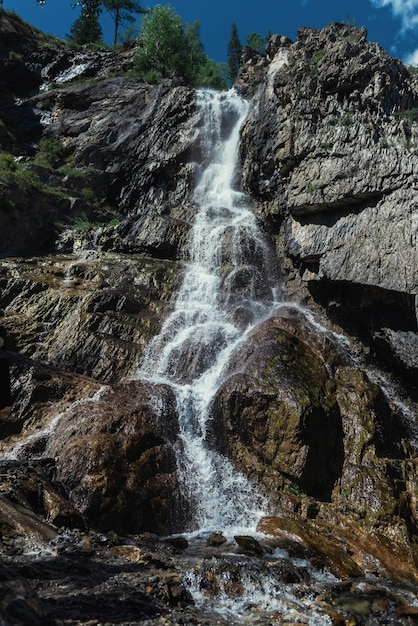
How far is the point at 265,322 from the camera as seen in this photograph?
18.5m

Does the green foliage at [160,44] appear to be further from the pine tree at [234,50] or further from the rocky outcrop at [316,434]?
the rocky outcrop at [316,434]

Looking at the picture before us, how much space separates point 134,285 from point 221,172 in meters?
14.8

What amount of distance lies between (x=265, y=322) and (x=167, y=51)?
38951mm

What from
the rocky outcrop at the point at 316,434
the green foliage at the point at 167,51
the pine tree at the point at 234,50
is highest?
the pine tree at the point at 234,50

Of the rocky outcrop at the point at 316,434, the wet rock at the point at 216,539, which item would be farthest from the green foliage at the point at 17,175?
the wet rock at the point at 216,539

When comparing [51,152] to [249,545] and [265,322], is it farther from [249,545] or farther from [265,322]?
[249,545]

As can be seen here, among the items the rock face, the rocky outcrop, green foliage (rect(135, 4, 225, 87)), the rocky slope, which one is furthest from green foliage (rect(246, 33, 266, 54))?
the rocky outcrop

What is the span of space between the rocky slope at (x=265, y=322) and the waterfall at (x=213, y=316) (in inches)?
20.9

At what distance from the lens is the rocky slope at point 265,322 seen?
11562 mm

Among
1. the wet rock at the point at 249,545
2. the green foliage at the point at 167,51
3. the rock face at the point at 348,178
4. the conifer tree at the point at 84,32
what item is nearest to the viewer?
the wet rock at the point at 249,545

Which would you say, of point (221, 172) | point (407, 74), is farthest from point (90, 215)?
point (407, 74)

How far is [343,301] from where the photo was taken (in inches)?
813

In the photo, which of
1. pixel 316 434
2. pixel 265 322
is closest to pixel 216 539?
pixel 316 434

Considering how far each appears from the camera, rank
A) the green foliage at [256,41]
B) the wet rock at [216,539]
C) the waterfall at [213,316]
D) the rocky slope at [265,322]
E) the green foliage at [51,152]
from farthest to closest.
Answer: the green foliage at [256,41] < the green foliage at [51,152] < the waterfall at [213,316] < the rocky slope at [265,322] < the wet rock at [216,539]
